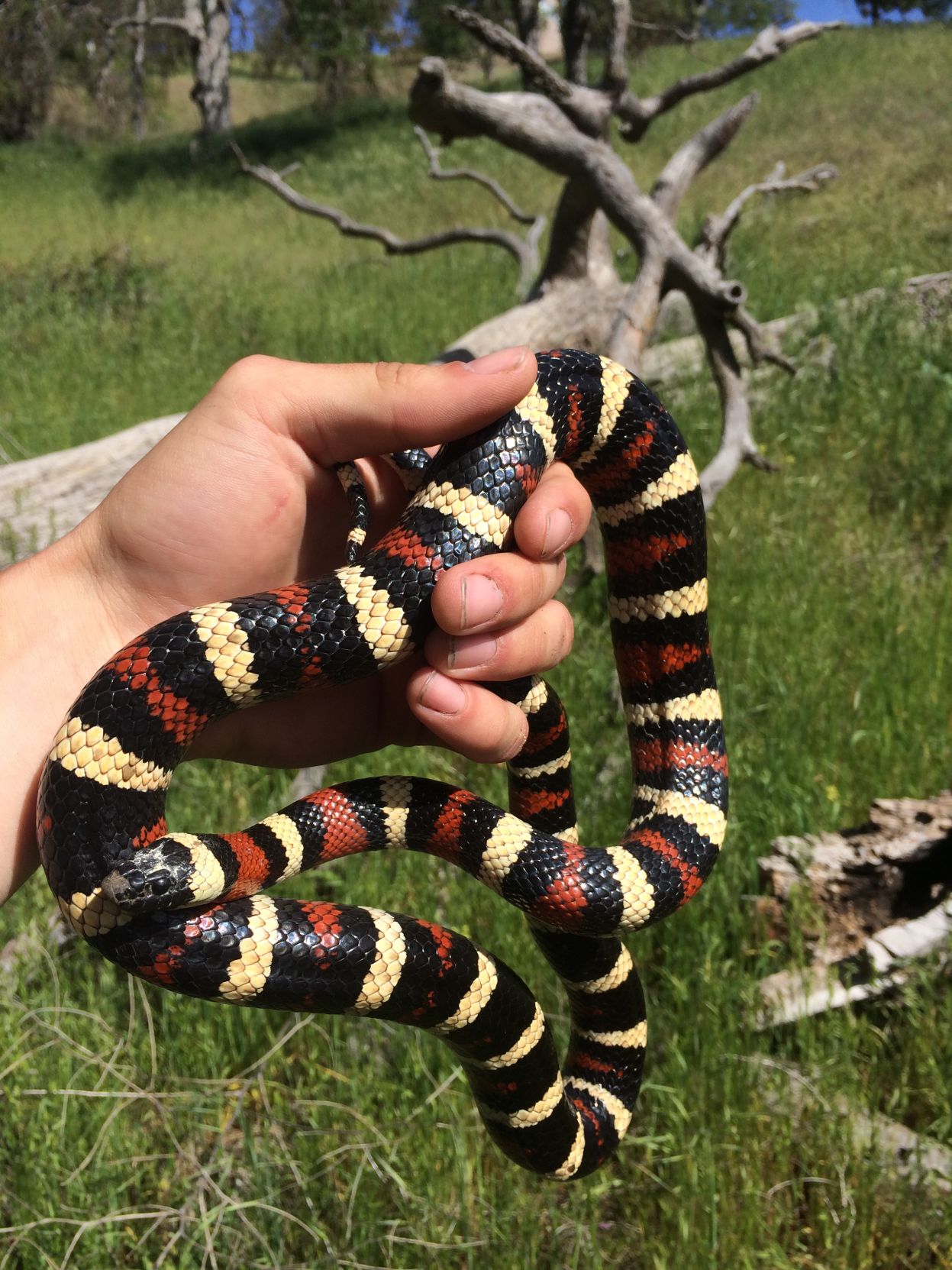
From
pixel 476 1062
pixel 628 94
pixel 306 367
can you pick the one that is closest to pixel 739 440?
pixel 628 94

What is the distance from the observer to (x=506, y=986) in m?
2.59

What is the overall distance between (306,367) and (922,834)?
9.97ft

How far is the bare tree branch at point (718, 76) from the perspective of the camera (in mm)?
5492

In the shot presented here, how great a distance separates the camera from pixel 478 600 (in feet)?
8.21

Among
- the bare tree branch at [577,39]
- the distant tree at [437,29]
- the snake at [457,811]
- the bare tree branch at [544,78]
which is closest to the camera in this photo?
the snake at [457,811]

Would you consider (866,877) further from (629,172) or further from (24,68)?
(24,68)

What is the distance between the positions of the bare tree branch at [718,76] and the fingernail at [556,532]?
3826mm

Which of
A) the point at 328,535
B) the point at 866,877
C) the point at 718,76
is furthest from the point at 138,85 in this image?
the point at 866,877

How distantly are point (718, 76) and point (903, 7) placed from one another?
7378 centimetres

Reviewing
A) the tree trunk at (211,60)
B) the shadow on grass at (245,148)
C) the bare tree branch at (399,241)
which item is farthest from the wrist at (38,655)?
the tree trunk at (211,60)

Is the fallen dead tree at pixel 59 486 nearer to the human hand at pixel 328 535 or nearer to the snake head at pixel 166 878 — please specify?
the human hand at pixel 328 535

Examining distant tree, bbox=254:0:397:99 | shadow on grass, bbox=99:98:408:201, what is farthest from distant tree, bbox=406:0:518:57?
shadow on grass, bbox=99:98:408:201

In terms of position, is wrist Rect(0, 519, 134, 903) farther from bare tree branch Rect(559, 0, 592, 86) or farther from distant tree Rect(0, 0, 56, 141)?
distant tree Rect(0, 0, 56, 141)

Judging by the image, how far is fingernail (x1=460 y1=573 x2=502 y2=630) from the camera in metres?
2.47
